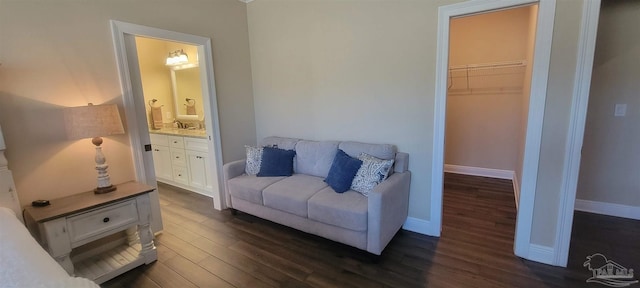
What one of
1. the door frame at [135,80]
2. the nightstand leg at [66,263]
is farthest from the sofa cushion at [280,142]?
the nightstand leg at [66,263]

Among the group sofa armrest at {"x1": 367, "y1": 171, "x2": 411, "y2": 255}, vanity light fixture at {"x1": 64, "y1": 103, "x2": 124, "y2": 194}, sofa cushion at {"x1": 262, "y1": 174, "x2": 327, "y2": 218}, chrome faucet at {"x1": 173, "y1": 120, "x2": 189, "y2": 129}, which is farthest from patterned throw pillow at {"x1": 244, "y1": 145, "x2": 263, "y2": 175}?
chrome faucet at {"x1": 173, "y1": 120, "x2": 189, "y2": 129}

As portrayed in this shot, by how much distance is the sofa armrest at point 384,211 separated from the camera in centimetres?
212

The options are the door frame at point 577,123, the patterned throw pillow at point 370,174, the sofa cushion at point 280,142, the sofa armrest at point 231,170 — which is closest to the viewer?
the door frame at point 577,123

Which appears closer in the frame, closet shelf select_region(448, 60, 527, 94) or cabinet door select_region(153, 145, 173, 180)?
closet shelf select_region(448, 60, 527, 94)

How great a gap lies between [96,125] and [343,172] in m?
1.97

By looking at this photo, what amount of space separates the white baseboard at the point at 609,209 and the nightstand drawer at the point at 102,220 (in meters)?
4.40

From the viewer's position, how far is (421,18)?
2.39 meters

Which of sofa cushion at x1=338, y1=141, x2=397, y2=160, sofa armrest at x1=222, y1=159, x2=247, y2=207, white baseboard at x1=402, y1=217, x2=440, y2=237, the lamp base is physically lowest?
white baseboard at x1=402, y1=217, x2=440, y2=237

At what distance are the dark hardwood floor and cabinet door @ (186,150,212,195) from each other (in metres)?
0.75

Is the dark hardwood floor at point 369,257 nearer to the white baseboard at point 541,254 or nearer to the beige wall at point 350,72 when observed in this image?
the white baseboard at point 541,254

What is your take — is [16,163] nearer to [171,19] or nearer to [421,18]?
[171,19]

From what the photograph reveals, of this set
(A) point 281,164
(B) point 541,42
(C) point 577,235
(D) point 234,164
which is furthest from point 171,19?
(C) point 577,235

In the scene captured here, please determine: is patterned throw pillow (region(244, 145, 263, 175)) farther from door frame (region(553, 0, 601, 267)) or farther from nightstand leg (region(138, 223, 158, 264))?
door frame (region(553, 0, 601, 267))

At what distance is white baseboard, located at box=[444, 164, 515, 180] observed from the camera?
424cm
